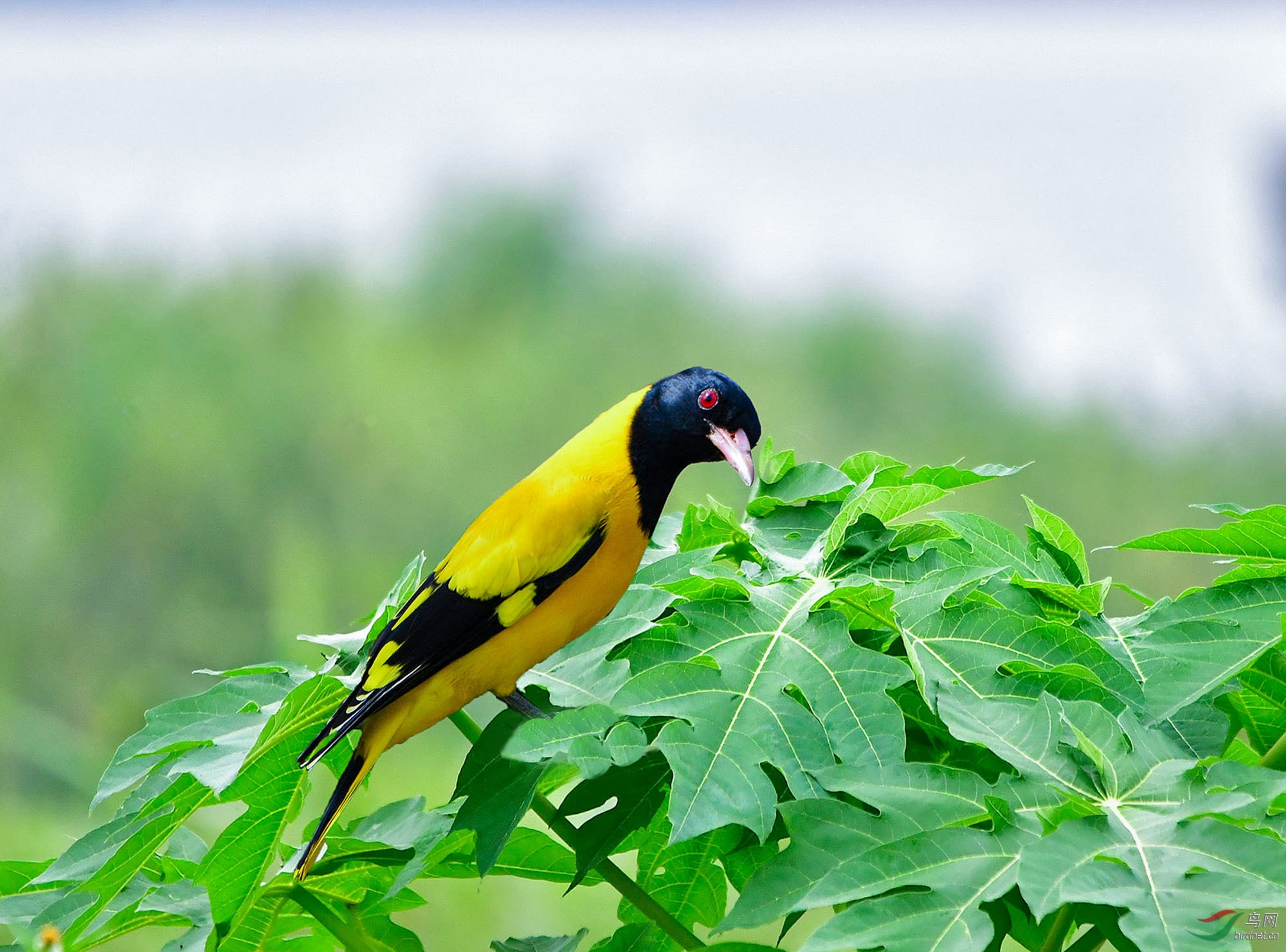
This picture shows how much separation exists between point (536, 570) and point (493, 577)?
0.04 meters

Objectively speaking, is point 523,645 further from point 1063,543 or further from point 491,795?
point 1063,543

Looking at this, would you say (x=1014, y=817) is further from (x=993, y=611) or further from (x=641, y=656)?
(x=641, y=656)

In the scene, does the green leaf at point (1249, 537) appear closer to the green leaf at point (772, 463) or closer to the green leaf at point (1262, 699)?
the green leaf at point (1262, 699)

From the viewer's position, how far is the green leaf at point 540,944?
1.10 m

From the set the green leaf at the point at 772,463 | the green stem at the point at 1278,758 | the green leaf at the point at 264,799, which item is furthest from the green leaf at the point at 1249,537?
the green leaf at the point at 264,799

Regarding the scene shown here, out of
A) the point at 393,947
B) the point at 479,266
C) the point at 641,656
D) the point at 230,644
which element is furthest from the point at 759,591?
the point at 479,266

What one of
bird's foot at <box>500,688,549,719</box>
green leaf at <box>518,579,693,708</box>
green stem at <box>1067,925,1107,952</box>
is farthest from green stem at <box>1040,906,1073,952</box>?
bird's foot at <box>500,688,549,719</box>

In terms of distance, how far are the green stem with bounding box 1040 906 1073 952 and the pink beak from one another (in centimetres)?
56

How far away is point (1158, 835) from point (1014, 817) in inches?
3.5

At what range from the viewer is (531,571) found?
49.7 inches

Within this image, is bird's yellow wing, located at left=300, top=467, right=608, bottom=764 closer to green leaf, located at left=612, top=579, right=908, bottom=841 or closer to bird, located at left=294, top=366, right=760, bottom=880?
bird, located at left=294, top=366, right=760, bottom=880

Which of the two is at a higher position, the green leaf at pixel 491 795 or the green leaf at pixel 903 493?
the green leaf at pixel 903 493
